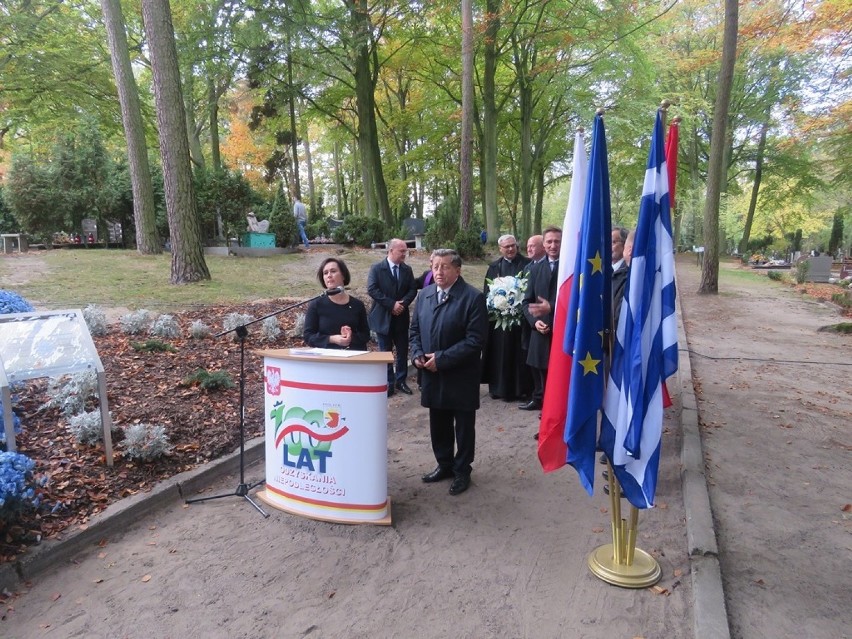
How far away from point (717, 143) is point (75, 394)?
1589 centimetres

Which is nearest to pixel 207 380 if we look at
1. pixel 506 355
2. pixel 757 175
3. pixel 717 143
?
pixel 506 355

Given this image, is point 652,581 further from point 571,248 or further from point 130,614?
point 130,614

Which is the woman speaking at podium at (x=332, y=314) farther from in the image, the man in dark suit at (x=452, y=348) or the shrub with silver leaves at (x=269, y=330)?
the shrub with silver leaves at (x=269, y=330)

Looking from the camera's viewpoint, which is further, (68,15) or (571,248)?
(68,15)

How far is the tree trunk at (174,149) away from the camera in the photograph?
10.5 metres

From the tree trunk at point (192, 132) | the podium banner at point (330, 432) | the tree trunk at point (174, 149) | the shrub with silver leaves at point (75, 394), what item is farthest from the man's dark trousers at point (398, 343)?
the tree trunk at point (192, 132)

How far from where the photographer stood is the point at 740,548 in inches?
140

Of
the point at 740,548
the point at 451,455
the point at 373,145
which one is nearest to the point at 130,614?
the point at 451,455

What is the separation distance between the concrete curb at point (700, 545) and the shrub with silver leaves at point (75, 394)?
5.13m

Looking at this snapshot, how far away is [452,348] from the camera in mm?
4172

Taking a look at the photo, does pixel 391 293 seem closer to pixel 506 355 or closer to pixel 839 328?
pixel 506 355

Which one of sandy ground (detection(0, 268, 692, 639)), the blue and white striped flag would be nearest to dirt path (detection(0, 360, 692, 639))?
sandy ground (detection(0, 268, 692, 639))

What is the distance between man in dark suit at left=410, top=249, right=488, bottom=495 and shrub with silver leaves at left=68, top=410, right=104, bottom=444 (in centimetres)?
276

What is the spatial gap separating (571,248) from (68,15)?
24.3 m
